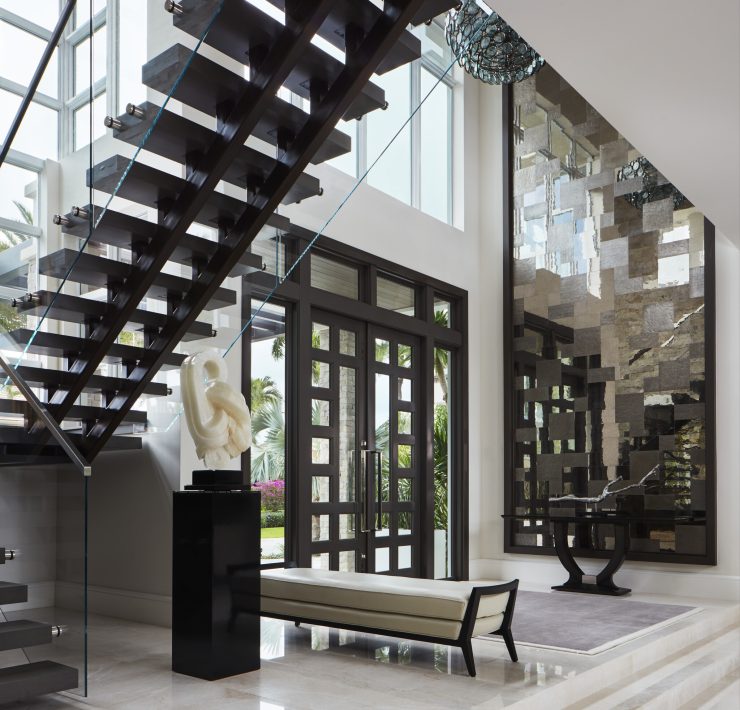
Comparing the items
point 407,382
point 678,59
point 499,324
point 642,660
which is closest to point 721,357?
point 499,324

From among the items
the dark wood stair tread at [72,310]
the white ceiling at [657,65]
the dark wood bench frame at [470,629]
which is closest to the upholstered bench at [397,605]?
the dark wood bench frame at [470,629]

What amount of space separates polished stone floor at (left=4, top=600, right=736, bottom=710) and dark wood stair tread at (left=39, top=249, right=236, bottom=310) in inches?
78.7

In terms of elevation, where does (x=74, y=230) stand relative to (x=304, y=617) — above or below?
above

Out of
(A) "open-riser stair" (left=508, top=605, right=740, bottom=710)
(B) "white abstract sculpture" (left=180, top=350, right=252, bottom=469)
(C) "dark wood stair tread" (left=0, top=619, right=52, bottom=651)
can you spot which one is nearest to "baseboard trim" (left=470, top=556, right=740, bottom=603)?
(A) "open-riser stair" (left=508, top=605, right=740, bottom=710)

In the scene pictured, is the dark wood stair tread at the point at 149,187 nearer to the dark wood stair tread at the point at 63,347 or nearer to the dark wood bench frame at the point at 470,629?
the dark wood stair tread at the point at 63,347

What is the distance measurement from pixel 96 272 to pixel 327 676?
238cm

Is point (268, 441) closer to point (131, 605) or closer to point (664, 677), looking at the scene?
point (131, 605)

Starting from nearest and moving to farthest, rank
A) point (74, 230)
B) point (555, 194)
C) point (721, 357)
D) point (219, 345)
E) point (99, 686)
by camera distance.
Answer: point (99, 686) → point (74, 230) → point (219, 345) → point (721, 357) → point (555, 194)

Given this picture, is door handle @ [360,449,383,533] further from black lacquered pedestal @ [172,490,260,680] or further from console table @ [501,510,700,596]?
black lacquered pedestal @ [172,490,260,680]

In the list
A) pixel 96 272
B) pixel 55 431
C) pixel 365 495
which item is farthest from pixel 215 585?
pixel 365 495

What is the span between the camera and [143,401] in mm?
5391

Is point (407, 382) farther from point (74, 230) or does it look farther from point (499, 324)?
point (74, 230)

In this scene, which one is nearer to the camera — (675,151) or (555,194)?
(675,151)

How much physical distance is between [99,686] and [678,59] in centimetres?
402
